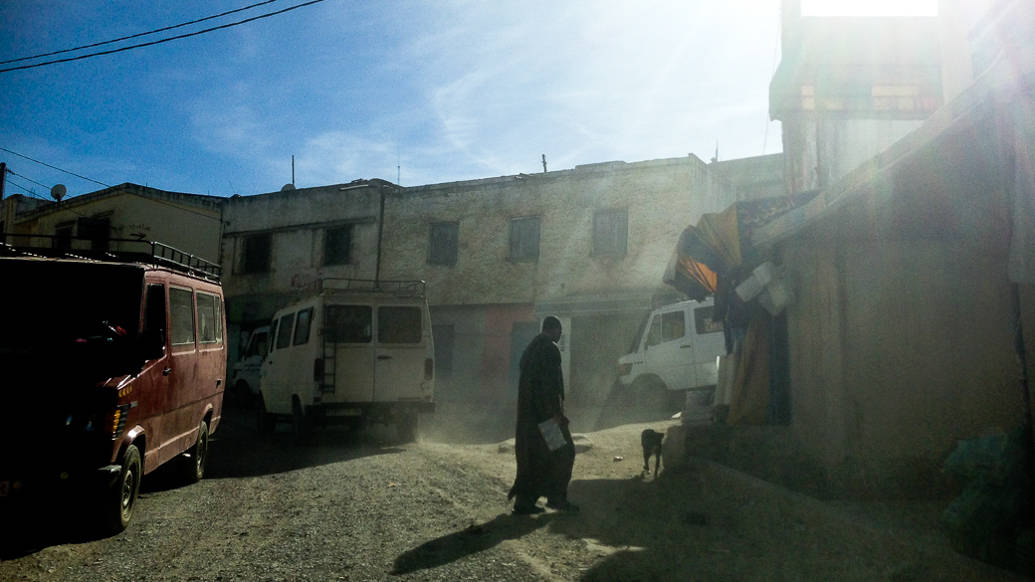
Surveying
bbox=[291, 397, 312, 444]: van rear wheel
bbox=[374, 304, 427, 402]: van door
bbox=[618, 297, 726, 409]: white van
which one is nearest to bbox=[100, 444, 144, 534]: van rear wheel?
bbox=[291, 397, 312, 444]: van rear wheel

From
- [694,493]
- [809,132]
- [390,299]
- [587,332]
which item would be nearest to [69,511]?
[694,493]

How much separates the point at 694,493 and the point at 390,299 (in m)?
5.95

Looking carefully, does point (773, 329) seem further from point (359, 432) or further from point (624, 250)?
point (624, 250)

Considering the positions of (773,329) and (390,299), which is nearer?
(773,329)

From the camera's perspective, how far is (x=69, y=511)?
18.7 feet

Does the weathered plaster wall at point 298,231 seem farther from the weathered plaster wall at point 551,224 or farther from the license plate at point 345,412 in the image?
the license plate at point 345,412

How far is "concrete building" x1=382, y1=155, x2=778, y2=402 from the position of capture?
21109 mm

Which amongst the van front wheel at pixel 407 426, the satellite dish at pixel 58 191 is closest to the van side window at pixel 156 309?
the van front wheel at pixel 407 426

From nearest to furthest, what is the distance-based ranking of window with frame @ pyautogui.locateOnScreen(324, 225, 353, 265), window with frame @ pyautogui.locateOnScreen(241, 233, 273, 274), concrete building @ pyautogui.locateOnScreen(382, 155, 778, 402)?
concrete building @ pyautogui.locateOnScreen(382, 155, 778, 402) → window with frame @ pyautogui.locateOnScreen(324, 225, 353, 265) → window with frame @ pyautogui.locateOnScreen(241, 233, 273, 274)

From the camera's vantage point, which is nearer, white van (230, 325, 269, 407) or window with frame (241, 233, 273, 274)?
white van (230, 325, 269, 407)

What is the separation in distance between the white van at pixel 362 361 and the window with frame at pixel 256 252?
714 inches

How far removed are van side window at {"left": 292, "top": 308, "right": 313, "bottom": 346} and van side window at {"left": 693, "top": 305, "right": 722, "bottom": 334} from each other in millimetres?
6924

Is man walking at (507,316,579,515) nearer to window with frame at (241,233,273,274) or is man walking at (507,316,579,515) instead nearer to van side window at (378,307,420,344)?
van side window at (378,307,420,344)

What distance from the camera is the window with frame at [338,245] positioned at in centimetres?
2692
